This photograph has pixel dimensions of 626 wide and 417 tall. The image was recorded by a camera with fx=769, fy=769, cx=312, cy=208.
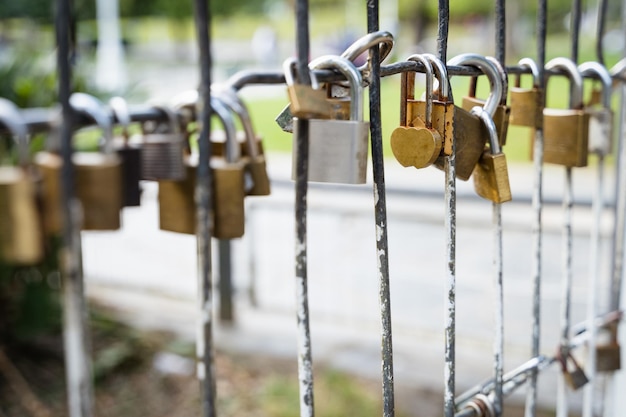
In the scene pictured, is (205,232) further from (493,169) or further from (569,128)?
(569,128)

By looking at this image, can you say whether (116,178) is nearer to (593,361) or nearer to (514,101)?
(514,101)

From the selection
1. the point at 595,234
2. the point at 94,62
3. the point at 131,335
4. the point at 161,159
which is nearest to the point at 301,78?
the point at 161,159

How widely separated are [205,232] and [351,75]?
0.27 meters

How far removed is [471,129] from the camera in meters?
1.18

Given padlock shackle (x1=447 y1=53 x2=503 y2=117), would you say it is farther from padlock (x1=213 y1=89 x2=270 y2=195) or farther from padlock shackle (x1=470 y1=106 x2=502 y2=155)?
padlock (x1=213 y1=89 x2=270 y2=195)

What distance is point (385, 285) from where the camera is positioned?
3.50 ft

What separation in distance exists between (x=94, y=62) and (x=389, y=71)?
179 inches

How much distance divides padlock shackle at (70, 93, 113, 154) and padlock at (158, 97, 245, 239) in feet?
0.53

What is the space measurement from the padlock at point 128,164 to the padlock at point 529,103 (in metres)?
0.77

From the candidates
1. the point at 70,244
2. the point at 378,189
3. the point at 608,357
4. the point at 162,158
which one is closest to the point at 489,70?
the point at 378,189

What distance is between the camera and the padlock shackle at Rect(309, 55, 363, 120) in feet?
3.11

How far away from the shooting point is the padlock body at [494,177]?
1196mm

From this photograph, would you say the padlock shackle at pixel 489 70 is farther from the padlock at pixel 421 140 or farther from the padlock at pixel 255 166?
the padlock at pixel 255 166

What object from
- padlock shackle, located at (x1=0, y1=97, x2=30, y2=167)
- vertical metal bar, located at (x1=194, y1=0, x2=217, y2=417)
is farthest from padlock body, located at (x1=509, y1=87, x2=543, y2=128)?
padlock shackle, located at (x1=0, y1=97, x2=30, y2=167)
